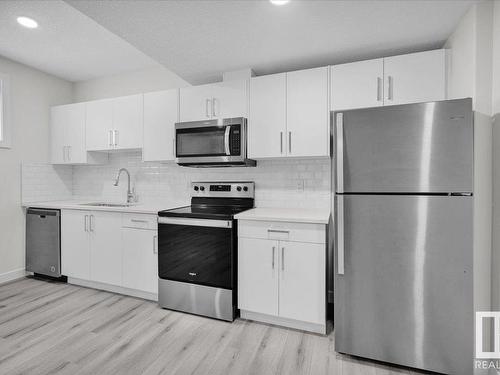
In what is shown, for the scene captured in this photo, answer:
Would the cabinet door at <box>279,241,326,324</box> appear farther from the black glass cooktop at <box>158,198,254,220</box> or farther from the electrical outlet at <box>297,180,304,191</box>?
the electrical outlet at <box>297,180,304,191</box>

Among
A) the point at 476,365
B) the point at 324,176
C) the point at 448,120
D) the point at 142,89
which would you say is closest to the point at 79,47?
the point at 142,89

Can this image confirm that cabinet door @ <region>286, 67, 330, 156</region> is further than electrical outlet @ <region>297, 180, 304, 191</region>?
No

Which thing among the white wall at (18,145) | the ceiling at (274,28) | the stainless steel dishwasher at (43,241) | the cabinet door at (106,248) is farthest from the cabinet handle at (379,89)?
the white wall at (18,145)

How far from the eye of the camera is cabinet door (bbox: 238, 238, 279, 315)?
2.21 m

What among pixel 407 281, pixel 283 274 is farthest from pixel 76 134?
pixel 407 281

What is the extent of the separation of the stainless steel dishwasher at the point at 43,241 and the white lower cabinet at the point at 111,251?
3.5 inches

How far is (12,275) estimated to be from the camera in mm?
3270

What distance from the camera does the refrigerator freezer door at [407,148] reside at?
1572mm

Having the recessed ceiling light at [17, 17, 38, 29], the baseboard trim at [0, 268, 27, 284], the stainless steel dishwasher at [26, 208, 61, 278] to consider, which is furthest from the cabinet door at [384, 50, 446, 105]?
the baseboard trim at [0, 268, 27, 284]

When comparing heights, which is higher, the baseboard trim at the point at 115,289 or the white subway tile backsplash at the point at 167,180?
the white subway tile backsplash at the point at 167,180

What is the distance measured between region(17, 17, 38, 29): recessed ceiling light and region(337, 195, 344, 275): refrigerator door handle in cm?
305

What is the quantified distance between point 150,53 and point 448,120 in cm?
234

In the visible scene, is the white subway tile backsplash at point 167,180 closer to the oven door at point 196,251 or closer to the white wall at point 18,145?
the white wall at point 18,145

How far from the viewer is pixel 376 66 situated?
2.21 meters
